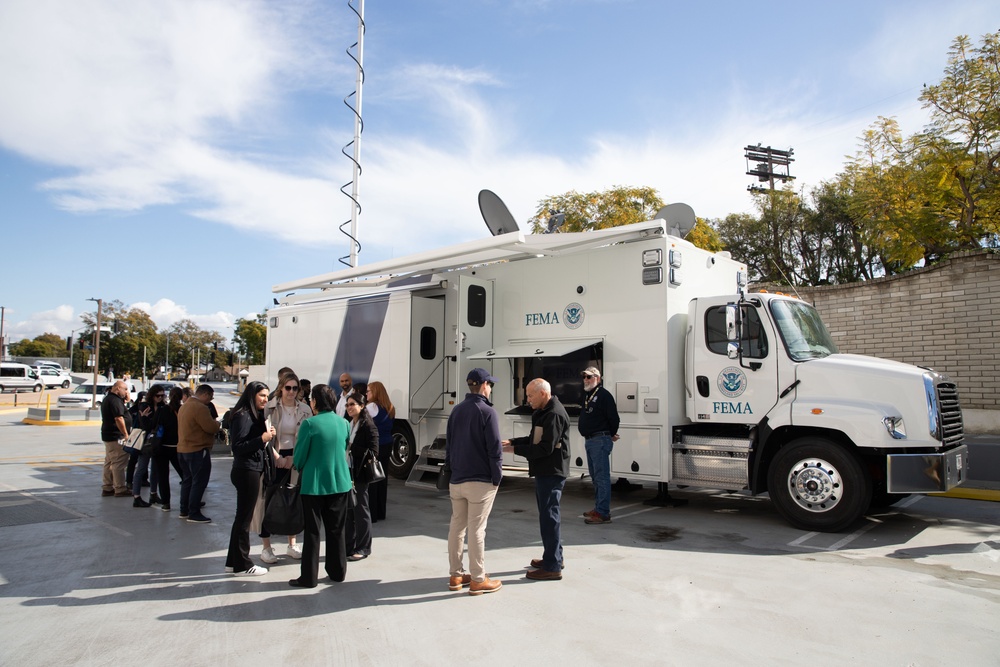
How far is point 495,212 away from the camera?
11367 mm

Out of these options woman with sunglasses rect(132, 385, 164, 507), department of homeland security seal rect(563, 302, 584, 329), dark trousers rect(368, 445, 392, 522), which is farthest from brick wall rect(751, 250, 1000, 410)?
woman with sunglasses rect(132, 385, 164, 507)

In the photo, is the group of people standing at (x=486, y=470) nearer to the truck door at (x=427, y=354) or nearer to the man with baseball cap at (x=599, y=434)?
the man with baseball cap at (x=599, y=434)

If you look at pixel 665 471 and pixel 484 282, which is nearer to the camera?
pixel 665 471

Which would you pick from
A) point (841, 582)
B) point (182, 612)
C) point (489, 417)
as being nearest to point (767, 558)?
point (841, 582)

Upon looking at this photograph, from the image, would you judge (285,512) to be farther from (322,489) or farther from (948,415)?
(948,415)

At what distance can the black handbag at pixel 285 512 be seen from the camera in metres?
5.77

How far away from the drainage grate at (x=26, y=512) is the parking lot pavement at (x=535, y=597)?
6 centimetres

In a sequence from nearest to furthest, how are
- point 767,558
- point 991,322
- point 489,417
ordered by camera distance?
1. point 489,417
2. point 767,558
3. point 991,322

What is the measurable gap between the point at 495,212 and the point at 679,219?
10.0 feet

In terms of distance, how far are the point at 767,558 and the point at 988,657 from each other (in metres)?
2.31

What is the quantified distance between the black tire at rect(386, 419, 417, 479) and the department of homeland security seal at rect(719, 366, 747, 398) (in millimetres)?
5226

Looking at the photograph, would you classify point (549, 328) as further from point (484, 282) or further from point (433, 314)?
point (433, 314)

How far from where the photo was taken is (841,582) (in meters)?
5.61

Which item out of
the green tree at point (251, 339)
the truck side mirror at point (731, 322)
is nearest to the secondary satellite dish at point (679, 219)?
the truck side mirror at point (731, 322)
